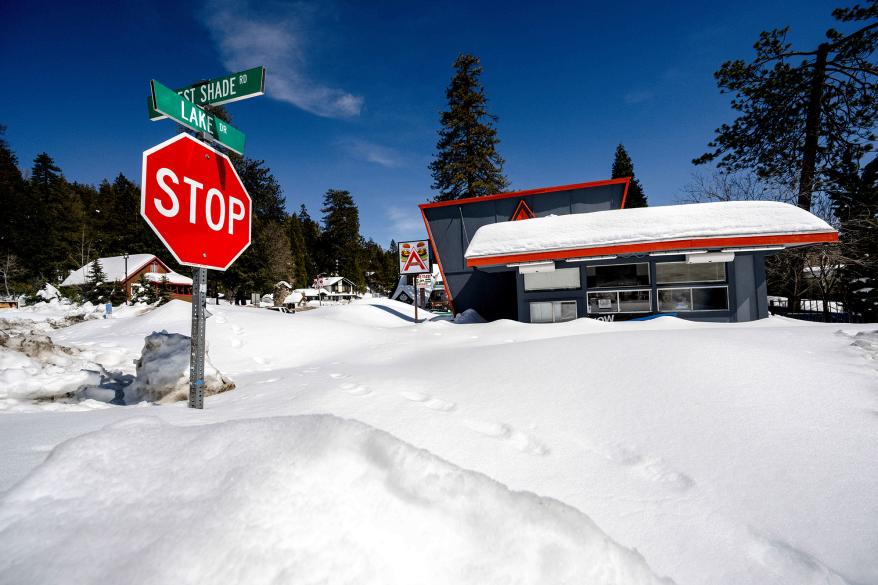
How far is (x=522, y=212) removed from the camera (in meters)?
13.5

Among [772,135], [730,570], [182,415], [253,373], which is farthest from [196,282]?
[772,135]

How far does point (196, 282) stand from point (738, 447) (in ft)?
15.4

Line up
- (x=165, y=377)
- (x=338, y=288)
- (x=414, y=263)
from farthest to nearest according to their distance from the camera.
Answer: (x=338, y=288), (x=414, y=263), (x=165, y=377)

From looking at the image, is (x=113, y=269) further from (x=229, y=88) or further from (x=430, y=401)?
(x=430, y=401)

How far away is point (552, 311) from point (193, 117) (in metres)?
9.77

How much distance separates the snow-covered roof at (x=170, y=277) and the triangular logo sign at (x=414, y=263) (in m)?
32.4

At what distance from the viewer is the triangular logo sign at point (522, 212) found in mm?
13500

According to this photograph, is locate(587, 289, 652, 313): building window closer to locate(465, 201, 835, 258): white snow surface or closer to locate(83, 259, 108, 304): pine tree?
locate(465, 201, 835, 258): white snow surface

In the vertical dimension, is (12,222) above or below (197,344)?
above

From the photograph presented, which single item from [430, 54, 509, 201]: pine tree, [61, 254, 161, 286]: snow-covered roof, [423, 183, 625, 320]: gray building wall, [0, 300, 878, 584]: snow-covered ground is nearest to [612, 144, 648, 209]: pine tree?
[430, 54, 509, 201]: pine tree

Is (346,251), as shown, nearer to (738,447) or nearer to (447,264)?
(447,264)

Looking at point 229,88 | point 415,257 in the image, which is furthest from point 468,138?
point 229,88

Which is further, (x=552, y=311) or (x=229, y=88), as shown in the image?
(x=552, y=311)

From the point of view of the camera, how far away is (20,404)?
3789 millimetres
